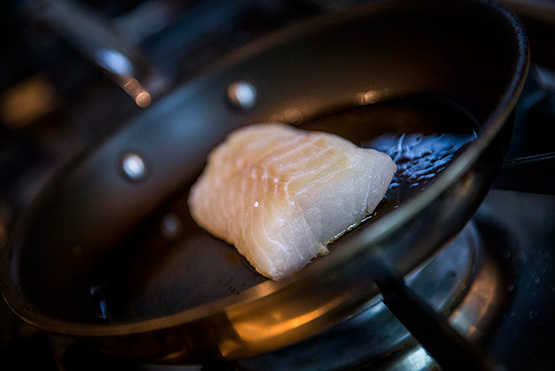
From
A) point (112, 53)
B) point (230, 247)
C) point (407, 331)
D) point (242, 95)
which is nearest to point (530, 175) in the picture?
point (407, 331)

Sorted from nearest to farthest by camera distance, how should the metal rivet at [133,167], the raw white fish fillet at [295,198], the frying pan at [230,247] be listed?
the frying pan at [230,247] → the raw white fish fillet at [295,198] → the metal rivet at [133,167]

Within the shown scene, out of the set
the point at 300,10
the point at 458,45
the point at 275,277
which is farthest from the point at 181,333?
the point at 300,10

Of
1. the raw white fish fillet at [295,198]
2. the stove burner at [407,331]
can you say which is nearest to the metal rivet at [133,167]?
the raw white fish fillet at [295,198]

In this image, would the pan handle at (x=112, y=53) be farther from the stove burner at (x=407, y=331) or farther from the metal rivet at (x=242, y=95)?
the stove burner at (x=407, y=331)

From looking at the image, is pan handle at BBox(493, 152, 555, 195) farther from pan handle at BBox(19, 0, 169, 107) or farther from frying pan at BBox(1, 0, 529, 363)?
pan handle at BBox(19, 0, 169, 107)

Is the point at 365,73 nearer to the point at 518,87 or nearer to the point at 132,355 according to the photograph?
the point at 518,87

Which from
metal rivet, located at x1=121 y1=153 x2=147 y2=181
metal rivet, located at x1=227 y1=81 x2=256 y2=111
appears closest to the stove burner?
metal rivet, located at x1=121 y1=153 x2=147 y2=181
